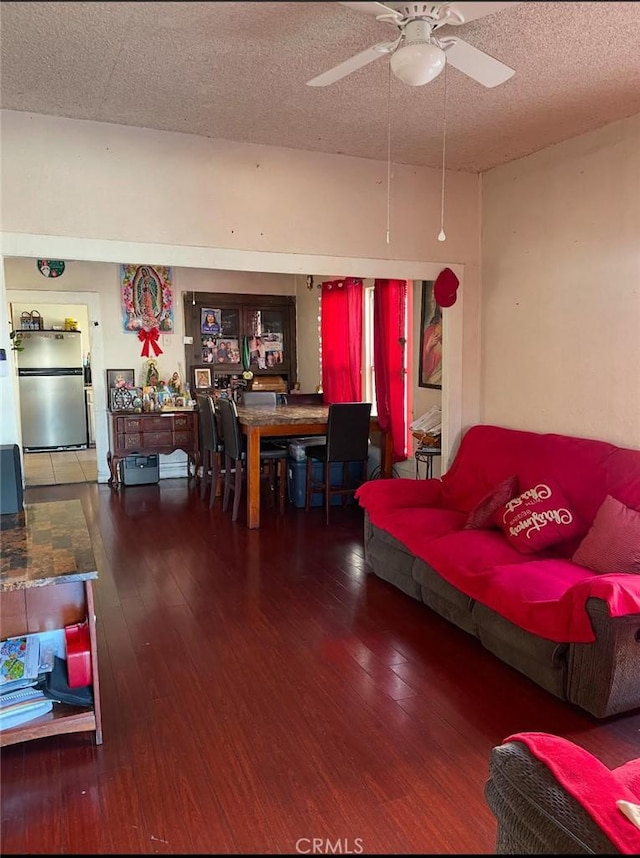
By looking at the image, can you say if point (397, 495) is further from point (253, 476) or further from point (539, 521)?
point (253, 476)

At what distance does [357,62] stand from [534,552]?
2.25m

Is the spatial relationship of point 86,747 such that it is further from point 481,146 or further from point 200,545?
point 481,146

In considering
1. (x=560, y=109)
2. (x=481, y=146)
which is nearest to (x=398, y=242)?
(x=481, y=146)

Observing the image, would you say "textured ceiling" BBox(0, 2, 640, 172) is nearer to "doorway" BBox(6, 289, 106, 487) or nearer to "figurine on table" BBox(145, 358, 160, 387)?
"doorway" BBox(6, 289, 106, 487)

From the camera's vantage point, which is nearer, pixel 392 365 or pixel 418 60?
pixel 418 60

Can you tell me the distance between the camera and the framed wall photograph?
4969 millimetres

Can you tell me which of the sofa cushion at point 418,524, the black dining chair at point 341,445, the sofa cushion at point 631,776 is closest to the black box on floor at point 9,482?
the sofa cushion at point 418,524

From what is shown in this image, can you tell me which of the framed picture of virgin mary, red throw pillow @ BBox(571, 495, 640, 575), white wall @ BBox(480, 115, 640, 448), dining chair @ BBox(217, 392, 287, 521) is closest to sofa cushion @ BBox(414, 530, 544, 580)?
red throw pillow @ BBox(571, 495, 640, 575)

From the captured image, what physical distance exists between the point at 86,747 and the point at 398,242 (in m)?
3.35

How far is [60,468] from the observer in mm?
7367

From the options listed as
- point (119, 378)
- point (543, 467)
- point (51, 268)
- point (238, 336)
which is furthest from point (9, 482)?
point (238, 336)

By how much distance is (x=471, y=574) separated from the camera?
2789 mm

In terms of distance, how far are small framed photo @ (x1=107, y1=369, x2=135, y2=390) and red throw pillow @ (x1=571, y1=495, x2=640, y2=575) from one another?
502cm

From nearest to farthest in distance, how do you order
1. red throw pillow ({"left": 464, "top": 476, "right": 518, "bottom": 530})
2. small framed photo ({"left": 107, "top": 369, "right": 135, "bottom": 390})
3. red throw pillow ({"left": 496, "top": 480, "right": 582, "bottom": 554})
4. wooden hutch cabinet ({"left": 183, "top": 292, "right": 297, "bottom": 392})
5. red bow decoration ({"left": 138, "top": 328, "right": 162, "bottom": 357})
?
red throw pillow ({"left": 496, "top": 480, "right": 582, "bottom": 554})
red throw pillow ({"left": 464, "top": 476, "right": 518, "bottom": 530})
small framed photo ({"left": 107, "top": 369, "right": 135, "bottom": 390})
red bow decoration ({"left": 138, "top": 328, "right": 162, "bottom": 357})
wooden hutch cabinet ({"left": 183, "top": 292, "right": 297, "bottom": 392})
